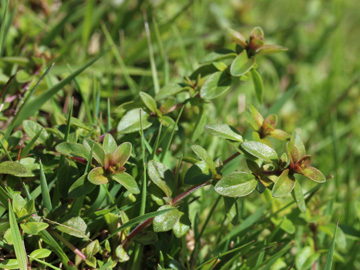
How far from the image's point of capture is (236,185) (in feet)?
3.77

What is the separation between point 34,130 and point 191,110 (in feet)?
1.80

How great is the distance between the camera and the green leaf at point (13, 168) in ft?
3.81

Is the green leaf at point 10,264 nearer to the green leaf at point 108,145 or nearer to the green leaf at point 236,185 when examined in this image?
the green leaf at point 108,145

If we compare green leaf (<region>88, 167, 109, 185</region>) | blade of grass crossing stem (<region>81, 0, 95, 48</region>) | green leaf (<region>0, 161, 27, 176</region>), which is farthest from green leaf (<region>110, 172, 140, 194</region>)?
blade of grass crossing stem (<region>81, 0, 95, 48</region>)

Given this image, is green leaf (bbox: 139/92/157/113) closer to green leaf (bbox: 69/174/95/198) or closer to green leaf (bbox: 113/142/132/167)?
green leaf (bbox: 113/142/132/167)

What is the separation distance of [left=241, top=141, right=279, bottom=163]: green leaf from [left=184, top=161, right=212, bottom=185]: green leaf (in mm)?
125

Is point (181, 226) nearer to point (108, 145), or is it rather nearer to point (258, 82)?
point (108, 145)

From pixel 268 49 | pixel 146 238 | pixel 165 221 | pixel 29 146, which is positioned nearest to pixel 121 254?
pixel 146 238

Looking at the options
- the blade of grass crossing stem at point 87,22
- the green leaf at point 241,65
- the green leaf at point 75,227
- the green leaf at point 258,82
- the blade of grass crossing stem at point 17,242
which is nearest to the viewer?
the blade of grass crossing stem at point 17,242

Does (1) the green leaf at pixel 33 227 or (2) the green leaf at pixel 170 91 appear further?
(2) the green leaf at pixel 170 91

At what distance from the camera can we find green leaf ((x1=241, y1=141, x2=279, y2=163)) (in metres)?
1.18

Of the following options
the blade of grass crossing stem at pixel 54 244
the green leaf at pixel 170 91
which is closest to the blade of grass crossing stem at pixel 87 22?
the green leaf at pixel 170 91

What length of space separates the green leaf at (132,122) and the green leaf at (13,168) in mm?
297

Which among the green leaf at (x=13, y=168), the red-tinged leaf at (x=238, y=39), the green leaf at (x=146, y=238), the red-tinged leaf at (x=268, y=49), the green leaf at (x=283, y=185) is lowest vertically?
the green leaf at (x=146, y=238)
